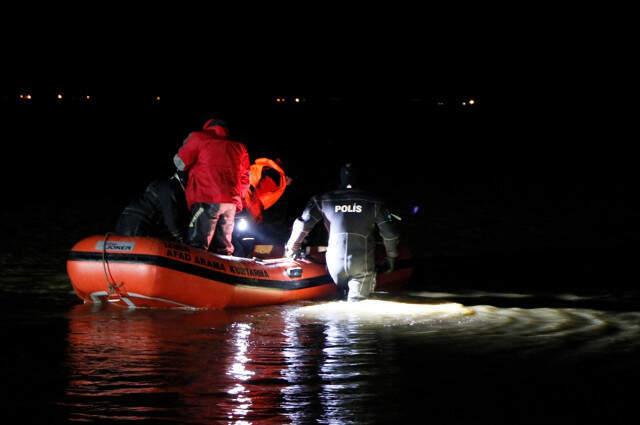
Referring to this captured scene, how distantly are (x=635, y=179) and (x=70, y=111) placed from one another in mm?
19462

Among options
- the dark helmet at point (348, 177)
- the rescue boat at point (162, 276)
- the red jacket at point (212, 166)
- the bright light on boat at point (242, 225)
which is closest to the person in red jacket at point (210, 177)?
the red jacket at point (212, 166)

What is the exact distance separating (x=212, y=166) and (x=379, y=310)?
6.12ft

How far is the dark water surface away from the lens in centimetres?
597

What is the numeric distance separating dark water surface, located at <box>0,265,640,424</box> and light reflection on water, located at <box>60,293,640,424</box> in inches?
0.4

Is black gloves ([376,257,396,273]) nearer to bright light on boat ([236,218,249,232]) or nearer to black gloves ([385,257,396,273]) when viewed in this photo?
black gloves ([385,257,396,273])

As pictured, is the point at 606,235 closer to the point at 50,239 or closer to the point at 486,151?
the point at 50,239

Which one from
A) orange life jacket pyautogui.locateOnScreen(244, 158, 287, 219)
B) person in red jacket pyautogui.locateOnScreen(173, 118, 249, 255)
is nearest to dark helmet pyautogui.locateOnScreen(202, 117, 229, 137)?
person in red jacket pyautogui.locateOnScreen(173, 118, 249, 255)

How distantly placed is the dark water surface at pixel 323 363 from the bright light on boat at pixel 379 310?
1.0 inches

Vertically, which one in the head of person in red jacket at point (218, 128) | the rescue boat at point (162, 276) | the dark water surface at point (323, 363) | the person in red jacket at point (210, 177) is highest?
the head of person in red jacket at point (218, 128)

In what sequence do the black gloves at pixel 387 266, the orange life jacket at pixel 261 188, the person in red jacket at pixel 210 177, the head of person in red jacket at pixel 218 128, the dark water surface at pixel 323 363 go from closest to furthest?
the dark water surface at pixel 323 363
the person in red jacket at pixel 210 177
the head of person in red jacket at pixel 218 128
the black gloves at pixel 387 266
the orange life jacket at pixel 261 188

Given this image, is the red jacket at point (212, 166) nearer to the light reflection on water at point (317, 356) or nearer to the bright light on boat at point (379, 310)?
the light reflection on water at point (317, 356)

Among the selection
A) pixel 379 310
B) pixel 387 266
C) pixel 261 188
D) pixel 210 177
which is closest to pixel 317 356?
pixel 379 310

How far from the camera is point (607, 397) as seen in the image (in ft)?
20.6

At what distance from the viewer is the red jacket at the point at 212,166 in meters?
10.2
